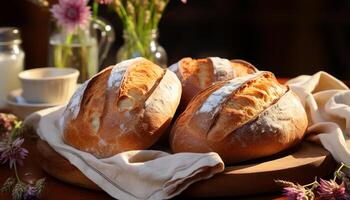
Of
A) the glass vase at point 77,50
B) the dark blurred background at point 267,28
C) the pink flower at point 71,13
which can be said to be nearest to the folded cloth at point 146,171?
the pink flower at point 71,13

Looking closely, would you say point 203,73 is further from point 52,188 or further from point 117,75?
point 52,188

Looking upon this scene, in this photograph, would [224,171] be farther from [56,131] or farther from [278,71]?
[278,71]

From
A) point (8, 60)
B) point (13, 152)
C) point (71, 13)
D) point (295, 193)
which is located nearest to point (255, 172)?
point (295, 193)

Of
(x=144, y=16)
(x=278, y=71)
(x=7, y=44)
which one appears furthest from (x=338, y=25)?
(x=7, y=44)

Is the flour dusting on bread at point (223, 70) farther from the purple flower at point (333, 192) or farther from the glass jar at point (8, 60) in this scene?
the glass jar at point (8, 60)

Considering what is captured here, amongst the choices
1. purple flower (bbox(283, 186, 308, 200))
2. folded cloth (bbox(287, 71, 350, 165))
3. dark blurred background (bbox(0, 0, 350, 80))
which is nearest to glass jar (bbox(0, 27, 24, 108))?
folded cloth (bbox(287, 71, 350, 165))

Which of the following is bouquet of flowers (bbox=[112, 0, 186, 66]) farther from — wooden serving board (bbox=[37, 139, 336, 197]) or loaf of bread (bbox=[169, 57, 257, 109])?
wooden serving board (bbox=[37, 139, 336, 197])
